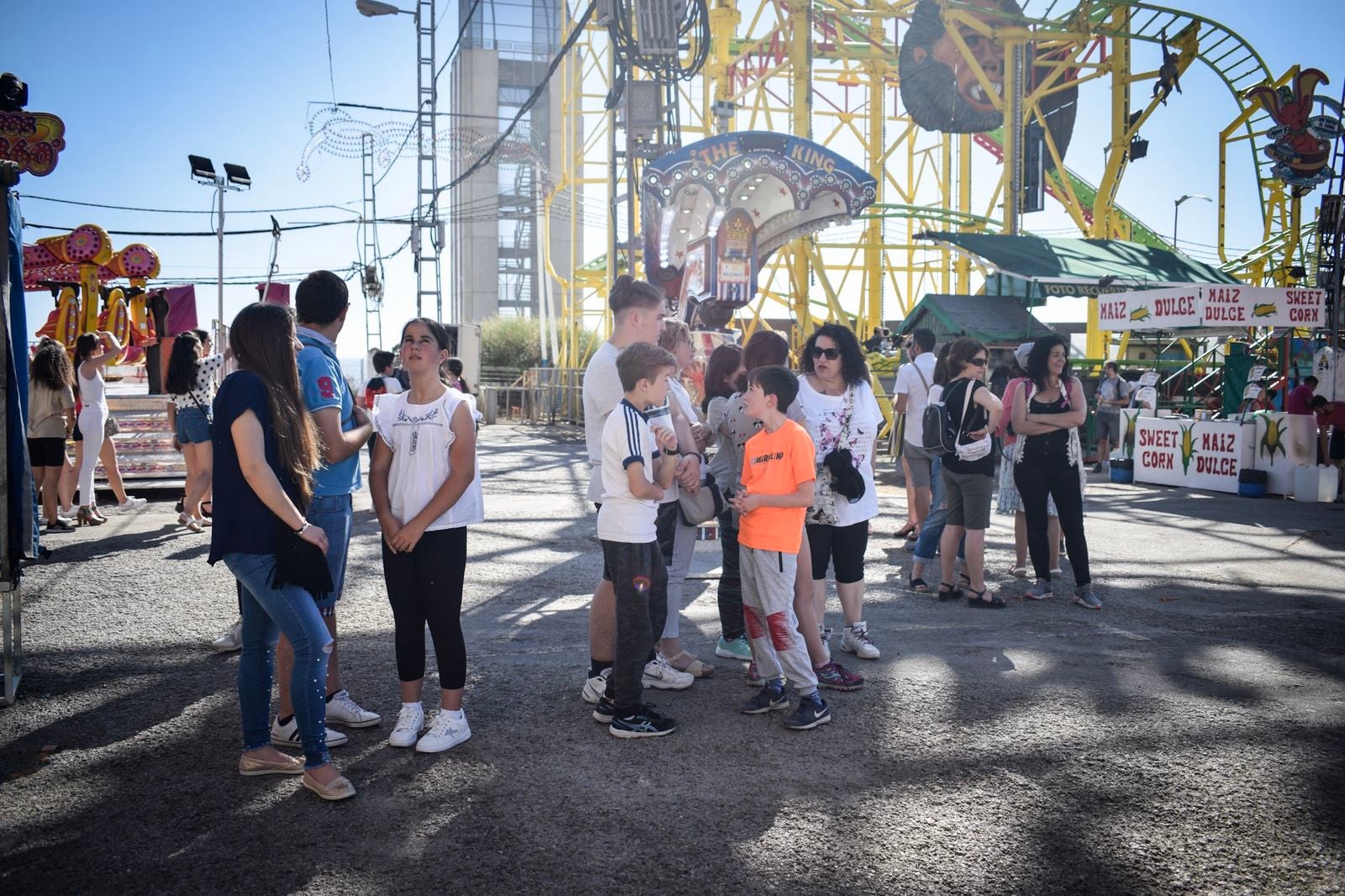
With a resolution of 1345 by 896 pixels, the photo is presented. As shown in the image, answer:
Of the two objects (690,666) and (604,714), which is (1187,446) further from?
(604,714)

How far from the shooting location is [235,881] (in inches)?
112

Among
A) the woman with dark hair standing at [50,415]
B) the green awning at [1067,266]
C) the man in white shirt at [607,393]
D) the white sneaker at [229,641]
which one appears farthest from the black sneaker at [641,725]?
the green awning at [1067,266]

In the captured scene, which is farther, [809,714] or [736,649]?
[736,649]

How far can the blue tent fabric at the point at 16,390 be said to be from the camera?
4.52m

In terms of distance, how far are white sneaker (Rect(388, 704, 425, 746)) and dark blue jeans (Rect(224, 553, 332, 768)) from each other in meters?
0.47

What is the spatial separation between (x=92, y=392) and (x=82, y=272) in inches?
599

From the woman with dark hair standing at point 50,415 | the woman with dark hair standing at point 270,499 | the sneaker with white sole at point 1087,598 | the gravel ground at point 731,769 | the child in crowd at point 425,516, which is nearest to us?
the gravel ground at point 731,769

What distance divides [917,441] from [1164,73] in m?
19.5

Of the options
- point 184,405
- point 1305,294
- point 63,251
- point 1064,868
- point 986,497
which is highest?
point 63,251

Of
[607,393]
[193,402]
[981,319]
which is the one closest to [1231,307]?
[981,319]

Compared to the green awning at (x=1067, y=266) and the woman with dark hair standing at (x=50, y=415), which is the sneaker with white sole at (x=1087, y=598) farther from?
the green awning at (x=1067, y=266)

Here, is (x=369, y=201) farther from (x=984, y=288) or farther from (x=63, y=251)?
(x=984, y=288)

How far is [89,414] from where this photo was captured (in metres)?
9.45

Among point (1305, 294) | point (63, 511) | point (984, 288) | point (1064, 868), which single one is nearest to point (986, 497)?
point (1064, 868)
